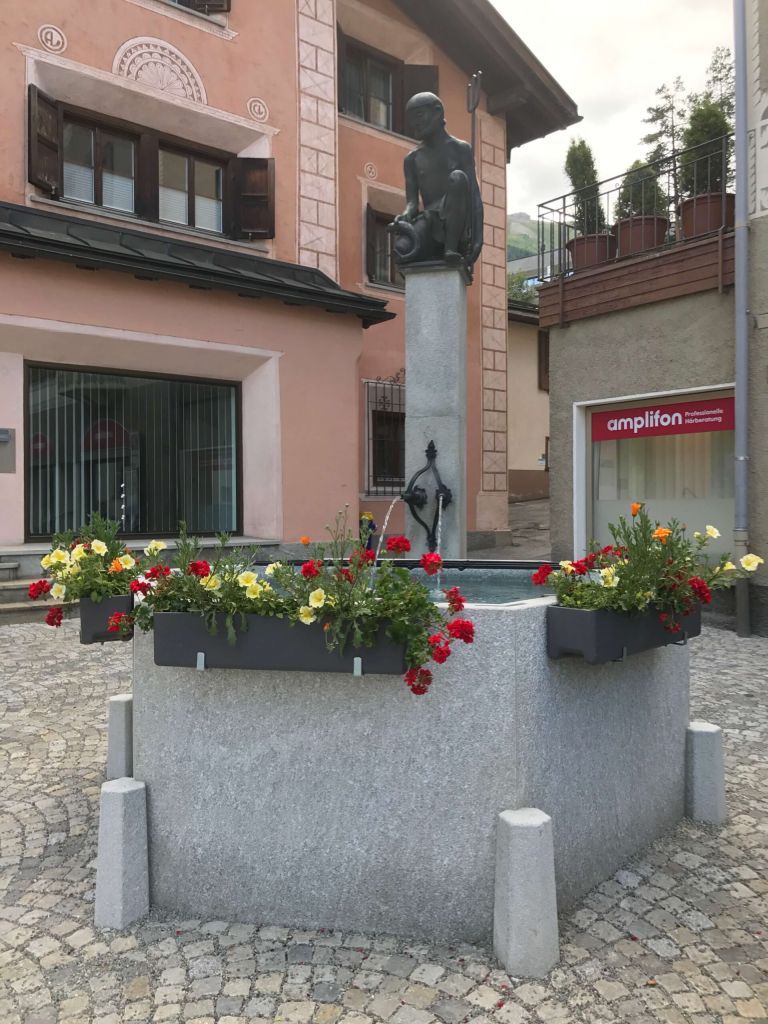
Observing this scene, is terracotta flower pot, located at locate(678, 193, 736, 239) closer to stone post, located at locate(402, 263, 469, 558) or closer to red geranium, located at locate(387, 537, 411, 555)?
stone post, located at locate(402, 263, 469, 558)

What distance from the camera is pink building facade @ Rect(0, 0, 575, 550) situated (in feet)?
32.5

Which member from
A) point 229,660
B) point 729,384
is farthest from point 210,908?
point 729,384

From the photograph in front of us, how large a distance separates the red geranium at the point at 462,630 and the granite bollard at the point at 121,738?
1.77 metres

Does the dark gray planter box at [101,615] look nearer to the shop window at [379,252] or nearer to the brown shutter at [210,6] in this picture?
the brown shutter at [210,6]

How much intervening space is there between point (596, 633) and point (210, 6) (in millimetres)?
12296

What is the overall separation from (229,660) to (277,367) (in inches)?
360

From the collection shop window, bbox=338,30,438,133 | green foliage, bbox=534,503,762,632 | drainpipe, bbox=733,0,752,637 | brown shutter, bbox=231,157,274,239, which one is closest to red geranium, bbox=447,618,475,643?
green foliage, bbox=534,503,762,632

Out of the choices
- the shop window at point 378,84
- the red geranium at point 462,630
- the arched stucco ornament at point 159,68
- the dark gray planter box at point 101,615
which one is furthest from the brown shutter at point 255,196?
the red geranium at point 462,630

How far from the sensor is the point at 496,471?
15867 millimetres

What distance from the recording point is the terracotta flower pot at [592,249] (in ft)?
32.2

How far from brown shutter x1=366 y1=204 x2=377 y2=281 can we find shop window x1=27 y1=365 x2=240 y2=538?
388 centimetres

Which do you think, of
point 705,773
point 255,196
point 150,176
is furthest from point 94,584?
point 255,196

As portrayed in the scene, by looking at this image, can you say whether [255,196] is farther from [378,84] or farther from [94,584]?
[94,584]

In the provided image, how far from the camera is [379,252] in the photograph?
14.7 m
